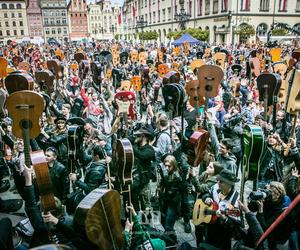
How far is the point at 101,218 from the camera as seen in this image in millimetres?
2355

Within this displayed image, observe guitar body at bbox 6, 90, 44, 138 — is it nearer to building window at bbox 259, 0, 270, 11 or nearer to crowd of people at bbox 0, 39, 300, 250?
crowd of people at bbox 0, 39, 300, 250

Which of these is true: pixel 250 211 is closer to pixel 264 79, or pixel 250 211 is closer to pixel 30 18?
pixel 264 79

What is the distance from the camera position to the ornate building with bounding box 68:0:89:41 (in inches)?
3812

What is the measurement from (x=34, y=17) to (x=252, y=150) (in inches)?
3986

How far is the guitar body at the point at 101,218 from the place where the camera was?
2252 millimetres

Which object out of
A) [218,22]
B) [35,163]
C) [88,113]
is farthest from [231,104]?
[218,22]

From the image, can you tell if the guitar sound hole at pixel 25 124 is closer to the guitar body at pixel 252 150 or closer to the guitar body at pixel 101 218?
the guitar body at pixel 101 218

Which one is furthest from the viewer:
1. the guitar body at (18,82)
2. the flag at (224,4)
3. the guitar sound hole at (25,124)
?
the flag at (224,4)

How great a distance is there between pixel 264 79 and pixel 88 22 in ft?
338

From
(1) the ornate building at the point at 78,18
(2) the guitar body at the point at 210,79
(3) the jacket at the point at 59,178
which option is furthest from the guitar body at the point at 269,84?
(1) the ornate building at the point at 78,18

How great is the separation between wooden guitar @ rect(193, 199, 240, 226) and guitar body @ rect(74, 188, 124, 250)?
133cm

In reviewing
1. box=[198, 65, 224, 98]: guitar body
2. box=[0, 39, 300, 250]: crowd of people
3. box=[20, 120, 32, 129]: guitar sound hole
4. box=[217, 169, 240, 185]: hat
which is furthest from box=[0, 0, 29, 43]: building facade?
box=[217, 169, 240, 185]: hat

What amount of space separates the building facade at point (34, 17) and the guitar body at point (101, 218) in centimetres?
9816

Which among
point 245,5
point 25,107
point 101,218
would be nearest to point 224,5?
point 245,5
